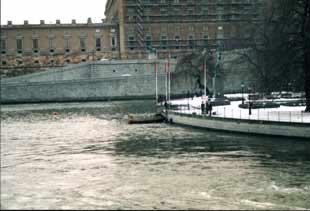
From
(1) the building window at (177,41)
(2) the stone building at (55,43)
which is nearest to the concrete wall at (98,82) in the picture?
(1) the building window at (177,41)

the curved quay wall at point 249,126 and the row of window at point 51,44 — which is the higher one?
the row of window at point 51,44

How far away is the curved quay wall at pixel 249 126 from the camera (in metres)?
42.1

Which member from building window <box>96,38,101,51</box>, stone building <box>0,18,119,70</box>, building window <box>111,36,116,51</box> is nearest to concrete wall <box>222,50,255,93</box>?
stone building <box>0,18,119,70</box>

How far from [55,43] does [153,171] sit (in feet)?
328

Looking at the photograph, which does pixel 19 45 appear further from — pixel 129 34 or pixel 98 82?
pixel 98 82

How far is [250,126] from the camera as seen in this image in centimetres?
4647

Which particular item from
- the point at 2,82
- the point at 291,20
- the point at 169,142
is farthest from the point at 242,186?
the point at 2,82

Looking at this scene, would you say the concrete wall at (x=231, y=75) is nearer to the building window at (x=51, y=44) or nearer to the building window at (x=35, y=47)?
the building window at (x=51, y=44)

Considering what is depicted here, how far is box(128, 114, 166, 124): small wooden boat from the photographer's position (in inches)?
2344

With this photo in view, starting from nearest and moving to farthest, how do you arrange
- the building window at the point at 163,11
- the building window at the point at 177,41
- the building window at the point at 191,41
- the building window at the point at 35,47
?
1. the building window at the point at 163,11
2. the building window at the point at 35,47
3. the building window at the point at 191,41
4. the building window at the point at 177,41

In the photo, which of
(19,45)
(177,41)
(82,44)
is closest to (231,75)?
(177,41)

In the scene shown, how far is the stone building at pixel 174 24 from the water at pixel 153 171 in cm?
7745

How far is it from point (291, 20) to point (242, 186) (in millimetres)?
25019

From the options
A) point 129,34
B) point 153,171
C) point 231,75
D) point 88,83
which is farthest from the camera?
point 129,34
